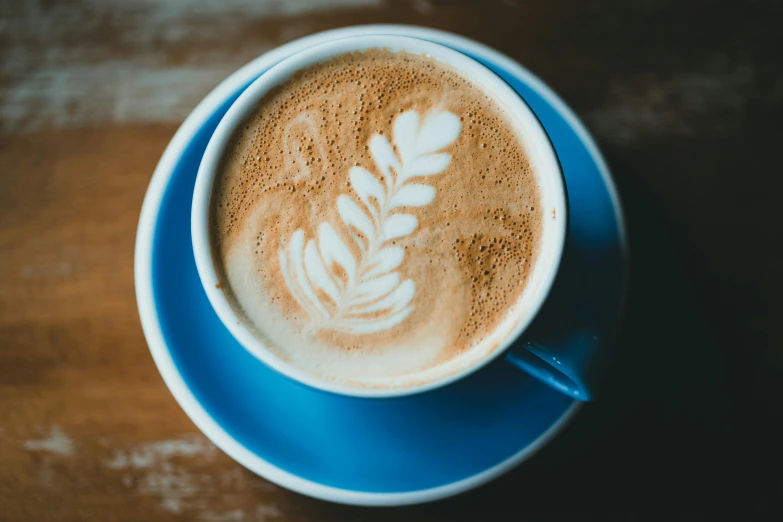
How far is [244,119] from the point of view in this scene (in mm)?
1002

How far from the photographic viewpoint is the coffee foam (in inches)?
37.2

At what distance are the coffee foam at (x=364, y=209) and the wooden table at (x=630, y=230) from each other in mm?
414

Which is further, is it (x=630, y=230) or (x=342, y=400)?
(x=630, y=230)

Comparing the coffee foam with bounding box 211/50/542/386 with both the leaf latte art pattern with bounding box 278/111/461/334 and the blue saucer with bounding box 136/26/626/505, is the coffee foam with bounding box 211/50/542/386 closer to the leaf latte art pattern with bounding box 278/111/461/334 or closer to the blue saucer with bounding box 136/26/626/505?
the leaf latte art pattern with bounding box 278/111/461/334

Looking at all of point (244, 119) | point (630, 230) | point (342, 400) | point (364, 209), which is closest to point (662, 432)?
point (630, 230)

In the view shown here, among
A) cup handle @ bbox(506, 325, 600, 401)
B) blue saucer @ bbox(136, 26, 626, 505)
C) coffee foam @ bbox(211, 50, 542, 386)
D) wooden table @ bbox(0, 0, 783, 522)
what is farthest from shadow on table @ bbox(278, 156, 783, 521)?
coffee foam @ bbox(211, 50, 542, 386)

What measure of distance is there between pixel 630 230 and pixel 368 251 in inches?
25.8

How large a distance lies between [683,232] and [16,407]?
148 centimetres

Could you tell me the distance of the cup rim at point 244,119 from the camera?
0.88 meters

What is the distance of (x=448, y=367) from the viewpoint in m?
0.92

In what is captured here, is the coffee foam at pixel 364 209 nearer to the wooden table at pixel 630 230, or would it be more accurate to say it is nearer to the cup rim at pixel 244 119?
the cup rim at pixel 244 119

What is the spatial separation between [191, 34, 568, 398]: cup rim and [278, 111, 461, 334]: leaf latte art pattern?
0.10 meters

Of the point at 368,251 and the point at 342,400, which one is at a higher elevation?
the point at 368,251

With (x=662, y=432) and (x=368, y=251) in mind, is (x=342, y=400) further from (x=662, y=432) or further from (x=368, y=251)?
(x=662, y=432)
